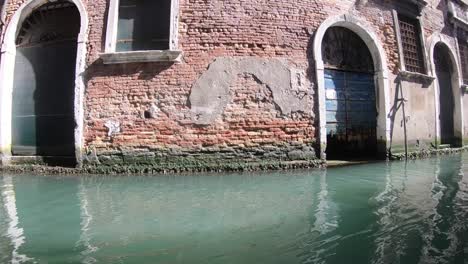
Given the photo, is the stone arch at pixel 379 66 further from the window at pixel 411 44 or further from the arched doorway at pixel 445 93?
the arched doorway at pixel 445 93

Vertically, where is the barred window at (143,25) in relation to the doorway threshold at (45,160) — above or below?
above

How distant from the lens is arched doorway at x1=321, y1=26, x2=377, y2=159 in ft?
25.6

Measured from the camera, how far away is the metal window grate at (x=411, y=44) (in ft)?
29.2

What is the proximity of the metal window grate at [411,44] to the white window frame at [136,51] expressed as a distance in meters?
5.31

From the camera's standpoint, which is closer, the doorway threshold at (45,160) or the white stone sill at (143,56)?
the white stone sill at (143,56)

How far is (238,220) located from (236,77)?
373 cm

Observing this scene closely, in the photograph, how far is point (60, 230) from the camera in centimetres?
308

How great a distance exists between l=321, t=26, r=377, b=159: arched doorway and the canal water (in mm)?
2470

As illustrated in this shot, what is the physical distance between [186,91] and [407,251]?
15.6ft

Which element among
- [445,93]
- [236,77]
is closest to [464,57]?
[445,93]

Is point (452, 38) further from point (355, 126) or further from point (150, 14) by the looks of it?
point (150, 14)

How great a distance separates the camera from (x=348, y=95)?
8.03 metres

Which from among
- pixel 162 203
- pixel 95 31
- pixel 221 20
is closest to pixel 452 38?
pixel 221 20

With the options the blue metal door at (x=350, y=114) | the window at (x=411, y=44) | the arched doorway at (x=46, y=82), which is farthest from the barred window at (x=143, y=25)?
the window at (x=411, y=44)
